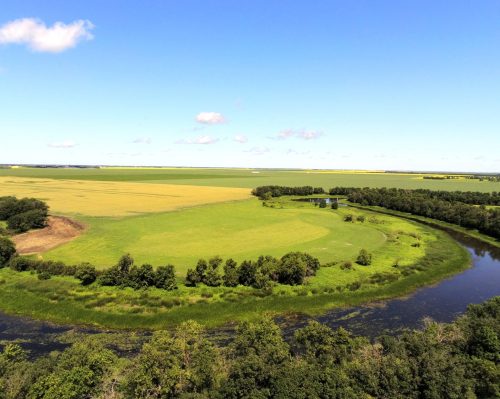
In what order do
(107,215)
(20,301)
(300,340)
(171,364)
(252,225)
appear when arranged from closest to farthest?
1. (171,364)
2. (300,340)
3. (20,301)
4. (252,225)
5. (107,215)

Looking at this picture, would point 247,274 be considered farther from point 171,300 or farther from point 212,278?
point 171,300

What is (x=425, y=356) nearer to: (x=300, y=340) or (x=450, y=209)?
(x=300, y=340)

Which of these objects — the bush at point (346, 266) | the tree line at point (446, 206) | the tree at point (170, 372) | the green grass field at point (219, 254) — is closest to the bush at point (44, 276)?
the green grass field at point (219, 254)

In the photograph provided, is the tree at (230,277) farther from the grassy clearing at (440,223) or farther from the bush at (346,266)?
the grassy clearing at (440,223)

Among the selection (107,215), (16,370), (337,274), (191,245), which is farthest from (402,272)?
(107,215)

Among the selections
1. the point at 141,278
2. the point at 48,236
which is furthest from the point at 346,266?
the point at 48,236

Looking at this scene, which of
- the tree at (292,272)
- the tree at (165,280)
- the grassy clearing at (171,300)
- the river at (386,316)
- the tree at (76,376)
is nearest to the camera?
the tree at (76,376)
